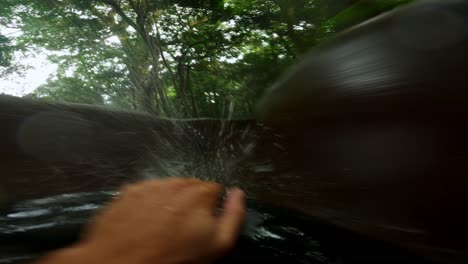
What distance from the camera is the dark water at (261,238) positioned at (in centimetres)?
73

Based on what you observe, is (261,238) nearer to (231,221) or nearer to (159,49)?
(231,221)

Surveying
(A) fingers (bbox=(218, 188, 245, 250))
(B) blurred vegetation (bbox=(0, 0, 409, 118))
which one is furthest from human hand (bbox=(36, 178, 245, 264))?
(B) blurred vegetation (bbox=(0, 0, 409, 118))

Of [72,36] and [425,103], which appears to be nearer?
[425,103]

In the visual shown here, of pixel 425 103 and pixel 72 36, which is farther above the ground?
pixel 72 36

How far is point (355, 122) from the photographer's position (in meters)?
1.18

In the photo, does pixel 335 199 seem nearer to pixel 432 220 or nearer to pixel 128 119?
pixel 432 220

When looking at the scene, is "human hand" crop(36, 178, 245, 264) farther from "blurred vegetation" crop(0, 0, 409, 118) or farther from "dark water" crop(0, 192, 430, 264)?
"blurred vegetation" crop(0, 0, 409, 118)

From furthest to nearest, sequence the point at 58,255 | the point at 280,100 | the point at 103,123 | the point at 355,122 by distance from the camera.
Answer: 1. the point at 103,123
2. the point at 280,100
3. the point at 355,122
4. the point at 58,255

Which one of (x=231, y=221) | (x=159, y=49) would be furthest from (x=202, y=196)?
(x=159, y=49)

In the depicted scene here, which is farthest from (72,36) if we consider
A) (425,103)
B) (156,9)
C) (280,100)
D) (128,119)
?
(425,103)

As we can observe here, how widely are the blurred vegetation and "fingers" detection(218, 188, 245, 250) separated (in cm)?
388

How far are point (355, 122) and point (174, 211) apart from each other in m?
0.71

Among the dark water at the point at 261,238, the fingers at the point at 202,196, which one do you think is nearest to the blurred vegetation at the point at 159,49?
the dark water at the point at 261,238

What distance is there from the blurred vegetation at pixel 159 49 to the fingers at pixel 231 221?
3.88 m
